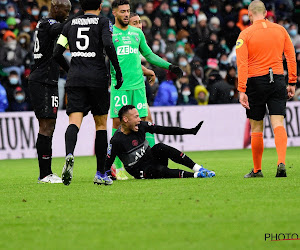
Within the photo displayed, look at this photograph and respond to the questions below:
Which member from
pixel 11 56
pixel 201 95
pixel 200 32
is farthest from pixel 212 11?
pixel 11 56

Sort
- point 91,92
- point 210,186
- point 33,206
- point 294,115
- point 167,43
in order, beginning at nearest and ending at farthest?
point 33,206, point 210,186, point 91,92, point 294,115, point 167,43

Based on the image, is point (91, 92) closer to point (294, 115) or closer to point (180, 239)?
point (180, 239)

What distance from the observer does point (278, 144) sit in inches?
391

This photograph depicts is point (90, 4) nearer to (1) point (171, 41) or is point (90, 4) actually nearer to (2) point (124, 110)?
(2) point (124, 110)

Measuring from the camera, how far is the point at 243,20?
2503cm

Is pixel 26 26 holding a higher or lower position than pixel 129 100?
higher

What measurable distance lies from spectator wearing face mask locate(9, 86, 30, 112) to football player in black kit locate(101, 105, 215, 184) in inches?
370

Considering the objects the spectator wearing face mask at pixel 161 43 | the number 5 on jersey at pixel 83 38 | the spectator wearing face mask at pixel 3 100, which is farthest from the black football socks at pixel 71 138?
the spectator wearing face mask at pixel 161 43

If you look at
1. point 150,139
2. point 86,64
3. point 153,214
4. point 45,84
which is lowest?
point 153,214

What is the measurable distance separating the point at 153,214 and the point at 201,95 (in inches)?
585

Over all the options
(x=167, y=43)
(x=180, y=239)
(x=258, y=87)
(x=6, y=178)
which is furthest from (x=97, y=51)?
(x=167, y=43)

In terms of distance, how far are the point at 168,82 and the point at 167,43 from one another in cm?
298

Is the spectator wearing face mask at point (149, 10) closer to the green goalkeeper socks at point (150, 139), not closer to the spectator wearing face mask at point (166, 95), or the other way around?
the spectator wearing face mask at point (166, 95)

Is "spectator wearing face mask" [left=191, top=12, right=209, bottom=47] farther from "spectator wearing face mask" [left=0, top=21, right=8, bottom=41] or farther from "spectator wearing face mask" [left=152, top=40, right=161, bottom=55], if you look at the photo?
"spectator wearing face mask" [left=0, top=21, right=8, bottom=41]
